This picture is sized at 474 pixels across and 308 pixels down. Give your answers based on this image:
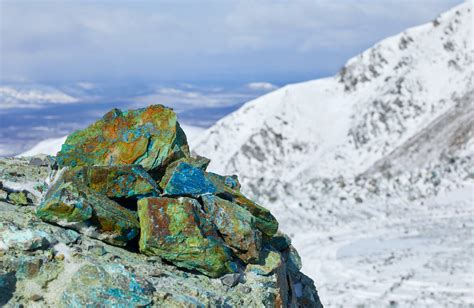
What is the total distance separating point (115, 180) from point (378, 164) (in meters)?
35.8

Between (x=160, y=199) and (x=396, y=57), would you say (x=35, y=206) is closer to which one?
(x=160, y=199)

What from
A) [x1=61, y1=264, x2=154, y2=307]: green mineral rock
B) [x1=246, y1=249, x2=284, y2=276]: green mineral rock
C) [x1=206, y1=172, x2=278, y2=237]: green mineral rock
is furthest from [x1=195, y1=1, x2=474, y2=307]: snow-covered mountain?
[x1=61, y1=264, x2=154, y2=307]: green mineral rock

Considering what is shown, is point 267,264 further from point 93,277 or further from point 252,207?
point 93,277

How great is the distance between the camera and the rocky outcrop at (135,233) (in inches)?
182

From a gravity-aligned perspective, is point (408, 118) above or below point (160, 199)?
above

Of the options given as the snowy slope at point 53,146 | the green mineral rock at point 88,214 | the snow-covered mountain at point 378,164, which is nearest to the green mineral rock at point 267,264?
the green mineral rock at point 88,214

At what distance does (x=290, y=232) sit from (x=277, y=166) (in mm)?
32261

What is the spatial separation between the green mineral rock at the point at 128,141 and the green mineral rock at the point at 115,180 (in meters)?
0.55

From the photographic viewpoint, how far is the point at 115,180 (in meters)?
5.70

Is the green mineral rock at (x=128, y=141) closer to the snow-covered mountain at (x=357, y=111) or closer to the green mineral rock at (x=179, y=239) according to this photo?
the green mineral rock at (x=179, y=239)

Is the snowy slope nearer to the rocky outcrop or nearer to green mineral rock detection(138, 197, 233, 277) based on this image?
the rocky outcrop

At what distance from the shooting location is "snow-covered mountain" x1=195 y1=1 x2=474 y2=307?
1450cm

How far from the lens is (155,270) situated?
198 inches

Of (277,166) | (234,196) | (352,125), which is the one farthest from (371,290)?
(352,125)
